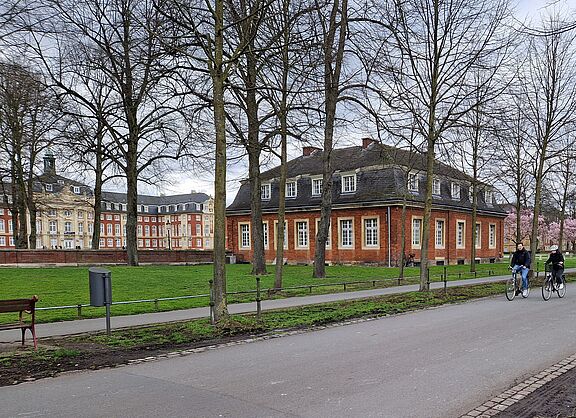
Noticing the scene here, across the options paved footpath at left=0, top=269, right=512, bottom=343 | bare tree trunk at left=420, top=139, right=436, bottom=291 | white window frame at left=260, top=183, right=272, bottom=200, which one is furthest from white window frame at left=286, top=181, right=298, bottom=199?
bare tree trunk at left=420, top=139, right=436, bottom=291

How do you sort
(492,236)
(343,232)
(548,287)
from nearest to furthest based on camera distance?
(548,287) < (343,232) < (492,236)

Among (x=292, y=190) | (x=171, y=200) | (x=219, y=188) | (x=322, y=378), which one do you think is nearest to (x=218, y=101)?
(x=219, y=188)

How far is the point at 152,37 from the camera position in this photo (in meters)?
11.5

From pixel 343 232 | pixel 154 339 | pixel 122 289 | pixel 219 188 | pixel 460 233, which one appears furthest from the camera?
pixel 460 233

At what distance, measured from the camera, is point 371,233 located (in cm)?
4034

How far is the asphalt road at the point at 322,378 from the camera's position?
18.6 feet

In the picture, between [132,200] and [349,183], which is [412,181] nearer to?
[349,183]

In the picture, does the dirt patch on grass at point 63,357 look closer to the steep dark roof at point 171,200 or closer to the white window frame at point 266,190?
the white window frame at point 266,190

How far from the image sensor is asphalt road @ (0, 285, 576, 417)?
5660 mm

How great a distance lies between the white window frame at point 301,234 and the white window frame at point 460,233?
40.7 ft

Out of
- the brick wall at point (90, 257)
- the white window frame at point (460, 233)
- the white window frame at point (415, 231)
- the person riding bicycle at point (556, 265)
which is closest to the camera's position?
the person riding bicycle at point (556, 265)

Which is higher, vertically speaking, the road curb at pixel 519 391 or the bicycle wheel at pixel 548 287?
the road curb at pixel 519 391

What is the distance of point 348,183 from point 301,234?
6046mm

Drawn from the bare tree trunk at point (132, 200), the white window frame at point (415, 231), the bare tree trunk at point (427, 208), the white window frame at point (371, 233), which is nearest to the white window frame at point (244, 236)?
the white window frame at point (371, 233)
